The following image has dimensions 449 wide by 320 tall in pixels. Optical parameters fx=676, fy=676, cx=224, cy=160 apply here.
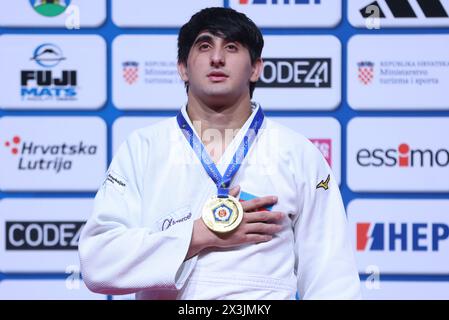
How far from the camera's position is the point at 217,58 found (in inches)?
68.8

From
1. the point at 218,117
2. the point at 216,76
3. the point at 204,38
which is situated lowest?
the point at 218,117

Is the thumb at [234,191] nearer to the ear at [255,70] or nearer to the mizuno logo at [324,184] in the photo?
the mizuno logo at [324,184]

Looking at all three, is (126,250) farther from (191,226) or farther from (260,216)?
(260,216)

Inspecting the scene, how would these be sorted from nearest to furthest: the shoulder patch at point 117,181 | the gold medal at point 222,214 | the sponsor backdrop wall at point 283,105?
the gold medal at point 222,214
the shoulder patch at point 117,181
the sponsor backdrop wall at point 283,105

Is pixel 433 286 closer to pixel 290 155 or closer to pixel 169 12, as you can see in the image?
pixel 290 155

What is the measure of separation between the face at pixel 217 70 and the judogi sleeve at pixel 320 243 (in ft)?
0.85

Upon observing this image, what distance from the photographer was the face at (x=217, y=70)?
1.76m

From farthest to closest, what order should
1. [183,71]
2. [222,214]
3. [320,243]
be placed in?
[183,71] → [320,243] → [222,214]

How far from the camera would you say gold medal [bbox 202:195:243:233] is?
1.62 m

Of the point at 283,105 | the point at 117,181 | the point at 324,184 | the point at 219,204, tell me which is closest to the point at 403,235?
the point at 283,105

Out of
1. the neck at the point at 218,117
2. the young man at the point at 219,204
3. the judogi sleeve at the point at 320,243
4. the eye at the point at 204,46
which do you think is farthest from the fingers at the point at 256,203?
the eye at the point at 204,46

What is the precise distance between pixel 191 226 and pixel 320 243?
0.34 meters
